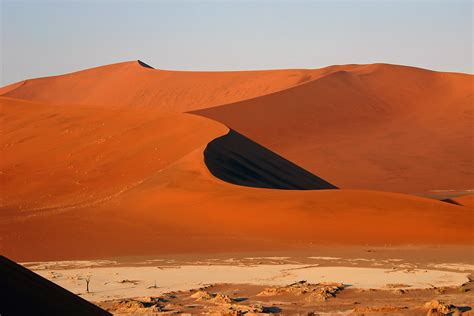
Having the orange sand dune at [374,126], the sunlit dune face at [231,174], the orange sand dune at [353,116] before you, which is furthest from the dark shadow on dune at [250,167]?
the orange sand dune at [374,126]

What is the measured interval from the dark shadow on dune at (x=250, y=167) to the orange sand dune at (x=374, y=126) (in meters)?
12.4

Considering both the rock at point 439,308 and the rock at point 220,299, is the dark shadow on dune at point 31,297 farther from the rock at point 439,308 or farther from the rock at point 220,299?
the rock at point 220,299

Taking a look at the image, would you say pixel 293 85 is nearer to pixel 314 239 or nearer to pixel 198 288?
pixel 314 239

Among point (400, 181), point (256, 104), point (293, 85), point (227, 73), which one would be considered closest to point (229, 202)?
point (400, 181)

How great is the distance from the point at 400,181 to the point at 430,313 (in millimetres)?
34667

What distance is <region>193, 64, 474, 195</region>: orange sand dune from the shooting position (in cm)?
4741

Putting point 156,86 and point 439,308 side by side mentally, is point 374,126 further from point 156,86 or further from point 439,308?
point 439,308

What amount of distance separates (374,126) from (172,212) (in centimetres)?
→ 3819

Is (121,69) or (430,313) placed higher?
(121,69)

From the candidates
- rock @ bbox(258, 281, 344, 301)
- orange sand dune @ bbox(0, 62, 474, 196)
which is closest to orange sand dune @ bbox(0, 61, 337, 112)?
orange sand dune @ bbox(0, 62, 474, 196)

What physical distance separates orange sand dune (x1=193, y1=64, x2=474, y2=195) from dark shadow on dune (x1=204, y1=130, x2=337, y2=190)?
1241 centimetres

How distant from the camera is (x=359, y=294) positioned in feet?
43.0

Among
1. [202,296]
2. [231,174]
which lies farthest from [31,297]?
[231,174]

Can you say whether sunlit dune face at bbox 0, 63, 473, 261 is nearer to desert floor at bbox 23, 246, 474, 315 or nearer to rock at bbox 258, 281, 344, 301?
desert floor at bbox 23, 246, 474, 315
